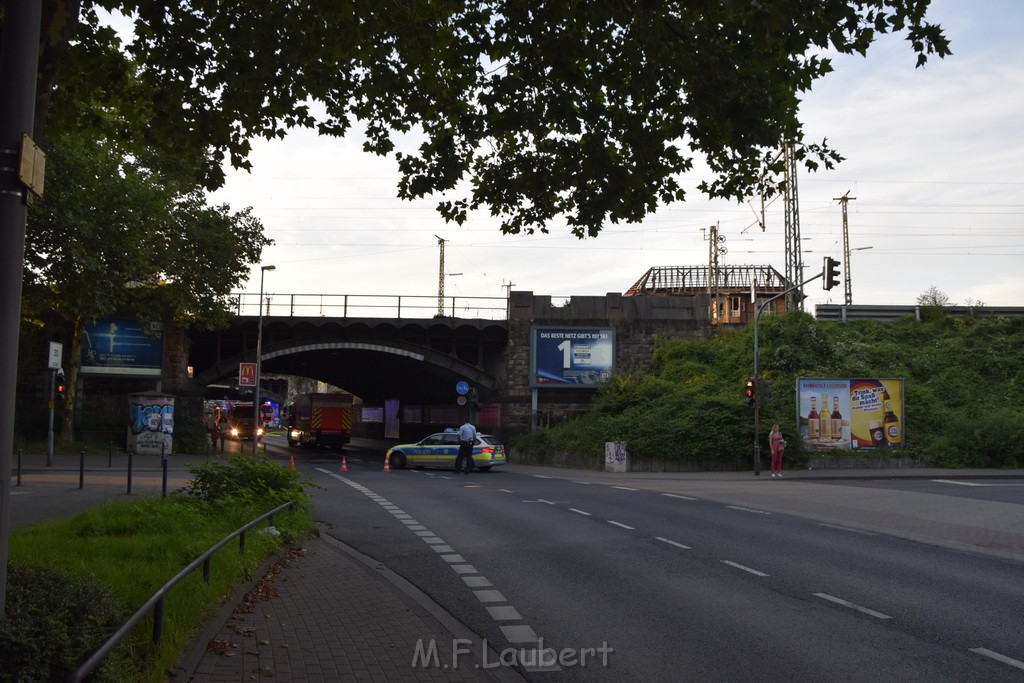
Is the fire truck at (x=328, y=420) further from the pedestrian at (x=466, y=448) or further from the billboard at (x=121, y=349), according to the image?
the pedestrian at (x=466, y=448)

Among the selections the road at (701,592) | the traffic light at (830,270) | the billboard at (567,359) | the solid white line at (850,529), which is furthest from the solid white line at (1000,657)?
the billboard at (567,359)

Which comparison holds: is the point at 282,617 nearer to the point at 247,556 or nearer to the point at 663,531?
the point at 247,556

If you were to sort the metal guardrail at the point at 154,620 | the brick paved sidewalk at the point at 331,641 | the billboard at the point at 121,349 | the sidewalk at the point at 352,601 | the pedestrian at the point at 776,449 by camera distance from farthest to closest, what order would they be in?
the billboard at the point at 121,349 → the pedestrian at the point at 776,449 → the sidewalk at the point at 352,601 → the brick paved sidewalk at the point at 331,641 → the metal guardrail at the point at 154,620

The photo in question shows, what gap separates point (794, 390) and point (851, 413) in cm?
347

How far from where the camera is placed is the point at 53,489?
2008 cm

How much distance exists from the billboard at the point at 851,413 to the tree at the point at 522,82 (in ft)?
90.9

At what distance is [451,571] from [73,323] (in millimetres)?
35541

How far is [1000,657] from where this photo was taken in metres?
6.93

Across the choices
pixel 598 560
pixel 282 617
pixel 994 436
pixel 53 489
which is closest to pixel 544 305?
pixel 994 436

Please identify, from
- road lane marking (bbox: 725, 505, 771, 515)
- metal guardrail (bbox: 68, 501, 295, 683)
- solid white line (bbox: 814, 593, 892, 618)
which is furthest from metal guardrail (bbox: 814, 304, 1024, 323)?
metal guardrail (bbox: 68, 501, 295, 683)

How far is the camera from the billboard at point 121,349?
4262 centimetres

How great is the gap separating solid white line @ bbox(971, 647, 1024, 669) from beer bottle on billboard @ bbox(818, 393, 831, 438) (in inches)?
1194

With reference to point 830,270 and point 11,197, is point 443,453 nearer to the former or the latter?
point 830,270

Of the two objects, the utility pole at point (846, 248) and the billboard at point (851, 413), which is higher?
the utility pole at point (846, 248)
